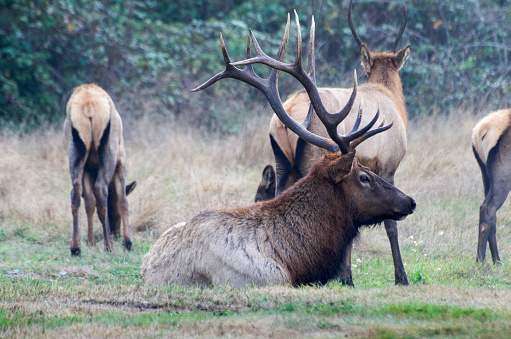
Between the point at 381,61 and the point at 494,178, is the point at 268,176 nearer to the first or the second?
the point at 381,61

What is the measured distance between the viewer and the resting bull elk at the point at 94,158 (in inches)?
327

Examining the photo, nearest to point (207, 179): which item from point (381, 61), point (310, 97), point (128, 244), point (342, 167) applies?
point (128, 244)

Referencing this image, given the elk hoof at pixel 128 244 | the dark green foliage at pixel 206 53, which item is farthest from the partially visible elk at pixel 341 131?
the dark green foliage at pixel 206 53

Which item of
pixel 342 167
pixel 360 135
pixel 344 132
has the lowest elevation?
pixel 342 167

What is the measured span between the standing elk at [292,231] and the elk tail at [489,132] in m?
2.72

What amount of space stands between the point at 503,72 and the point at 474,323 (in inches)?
466

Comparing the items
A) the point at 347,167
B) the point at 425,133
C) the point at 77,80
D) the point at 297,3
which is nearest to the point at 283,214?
the point at 347,167

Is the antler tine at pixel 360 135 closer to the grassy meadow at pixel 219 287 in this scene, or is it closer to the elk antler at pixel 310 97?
the elk antler at pixel 310 97

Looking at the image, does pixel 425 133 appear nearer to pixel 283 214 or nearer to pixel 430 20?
Result: pixel 430 20

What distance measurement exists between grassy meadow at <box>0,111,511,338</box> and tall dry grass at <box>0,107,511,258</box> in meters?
0.03

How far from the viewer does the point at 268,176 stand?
7641mm

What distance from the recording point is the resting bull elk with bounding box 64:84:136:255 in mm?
Result: 8305

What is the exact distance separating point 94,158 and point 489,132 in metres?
5.04

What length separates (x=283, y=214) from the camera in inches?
223
